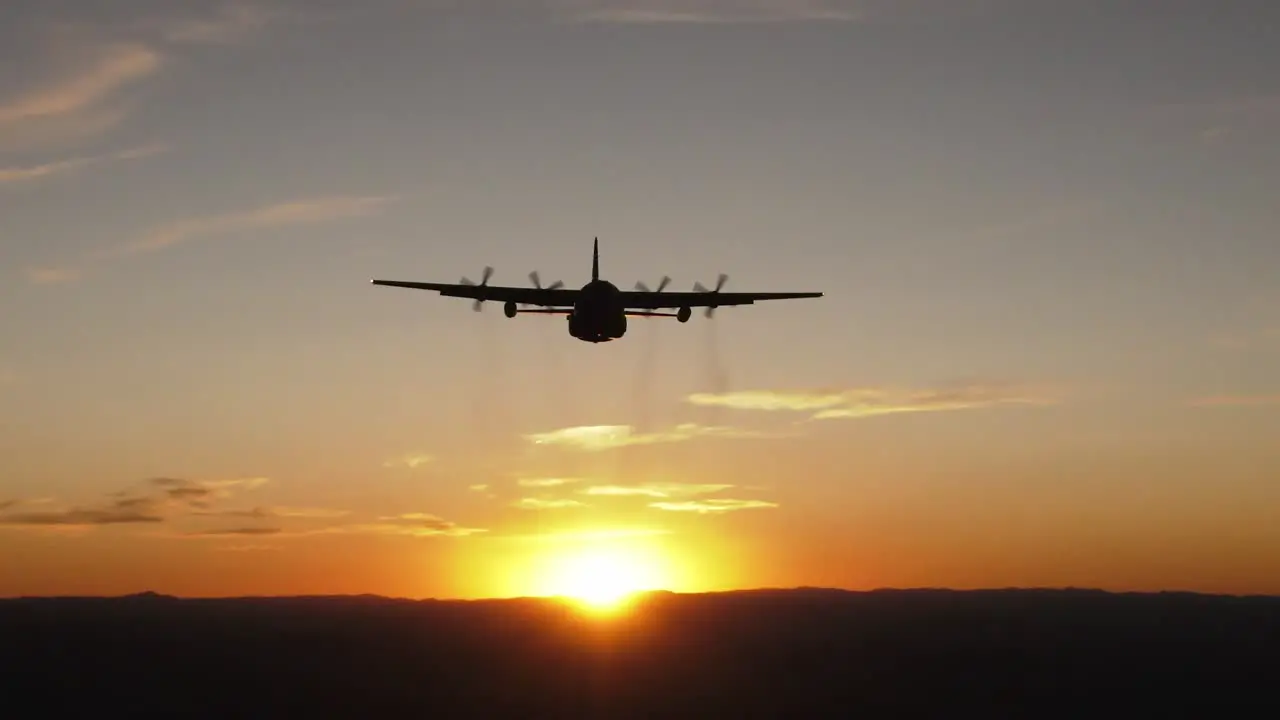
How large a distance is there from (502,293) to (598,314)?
11.8 meters

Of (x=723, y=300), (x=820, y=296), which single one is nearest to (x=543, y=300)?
(x=723, y=300)

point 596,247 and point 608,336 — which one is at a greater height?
point 596,247

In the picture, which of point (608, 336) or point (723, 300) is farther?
point (723, 300)

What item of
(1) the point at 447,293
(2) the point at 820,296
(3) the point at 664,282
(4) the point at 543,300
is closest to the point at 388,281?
(1) the point at 447,293

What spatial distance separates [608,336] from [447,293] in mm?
16357

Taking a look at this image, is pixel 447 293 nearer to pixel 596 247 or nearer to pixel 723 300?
pixel 596 247

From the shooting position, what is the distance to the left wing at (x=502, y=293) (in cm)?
11912

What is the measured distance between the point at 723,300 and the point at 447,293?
83.1 ft

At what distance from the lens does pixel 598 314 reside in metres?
113

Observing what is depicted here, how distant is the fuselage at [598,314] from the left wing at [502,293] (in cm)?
425

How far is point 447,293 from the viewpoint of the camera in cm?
12062

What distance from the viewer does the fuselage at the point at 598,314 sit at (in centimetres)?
11312

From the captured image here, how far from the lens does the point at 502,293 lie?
396ft

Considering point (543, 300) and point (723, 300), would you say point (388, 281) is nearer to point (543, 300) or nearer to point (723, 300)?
point (543, 300)
